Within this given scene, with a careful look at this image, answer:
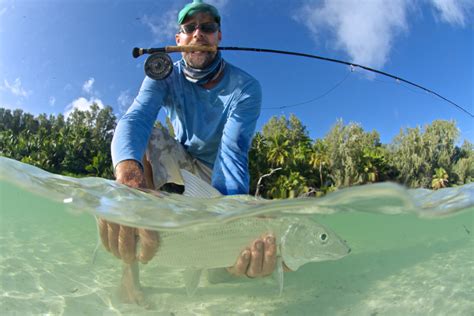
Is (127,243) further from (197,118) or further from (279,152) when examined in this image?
(279,152)

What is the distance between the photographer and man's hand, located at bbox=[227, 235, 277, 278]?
2592mm

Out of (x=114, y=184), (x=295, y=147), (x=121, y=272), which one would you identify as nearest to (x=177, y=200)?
(x=114, y=184)

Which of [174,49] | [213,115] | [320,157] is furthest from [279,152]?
[174,49]

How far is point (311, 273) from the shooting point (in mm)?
3494

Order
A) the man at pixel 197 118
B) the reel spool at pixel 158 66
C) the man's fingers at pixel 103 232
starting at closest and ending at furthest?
the man's fingers at pixel 103 232, the man at pixel 197 118, the reel spool at pixel 158 66

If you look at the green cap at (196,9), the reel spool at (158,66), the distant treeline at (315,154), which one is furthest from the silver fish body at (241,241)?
the distant treeline at (315,154)

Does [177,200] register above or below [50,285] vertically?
above

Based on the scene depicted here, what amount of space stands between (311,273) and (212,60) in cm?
240

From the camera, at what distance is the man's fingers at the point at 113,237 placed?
8.76 feet

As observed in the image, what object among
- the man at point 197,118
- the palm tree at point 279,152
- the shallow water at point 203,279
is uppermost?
the palm tree at point 279,152

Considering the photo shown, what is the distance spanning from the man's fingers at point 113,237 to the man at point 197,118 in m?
0.08

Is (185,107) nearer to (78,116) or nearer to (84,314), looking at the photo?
(84,314)

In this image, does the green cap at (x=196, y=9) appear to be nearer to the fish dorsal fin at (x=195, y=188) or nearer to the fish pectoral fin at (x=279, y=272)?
the fish dorsal fin at (x=195, y=188)

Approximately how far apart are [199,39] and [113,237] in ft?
7.53
